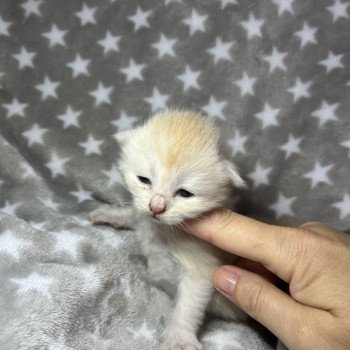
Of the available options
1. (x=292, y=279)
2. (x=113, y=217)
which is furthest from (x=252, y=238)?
(x=113, y=217)

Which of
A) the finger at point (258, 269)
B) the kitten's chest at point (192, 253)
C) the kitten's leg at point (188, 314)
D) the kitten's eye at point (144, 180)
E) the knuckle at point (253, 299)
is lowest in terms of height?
the kitten's leg at point (188, 314)

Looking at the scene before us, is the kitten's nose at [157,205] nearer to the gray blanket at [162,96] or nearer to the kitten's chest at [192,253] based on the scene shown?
the kitten's chest at [192,253]

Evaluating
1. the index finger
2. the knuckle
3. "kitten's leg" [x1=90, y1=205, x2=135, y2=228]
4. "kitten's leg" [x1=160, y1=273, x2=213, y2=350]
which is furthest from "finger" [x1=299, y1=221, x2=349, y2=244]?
"kitten's leg" [x1=90, y1=205, x2=135, y2=228]

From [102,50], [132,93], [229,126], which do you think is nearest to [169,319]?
[229,126]

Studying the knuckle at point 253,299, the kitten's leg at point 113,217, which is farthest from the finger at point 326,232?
the kitten's leg at point 113,217

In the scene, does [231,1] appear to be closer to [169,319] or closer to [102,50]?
[102,50]

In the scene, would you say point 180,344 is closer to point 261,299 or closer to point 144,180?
point 261,299
